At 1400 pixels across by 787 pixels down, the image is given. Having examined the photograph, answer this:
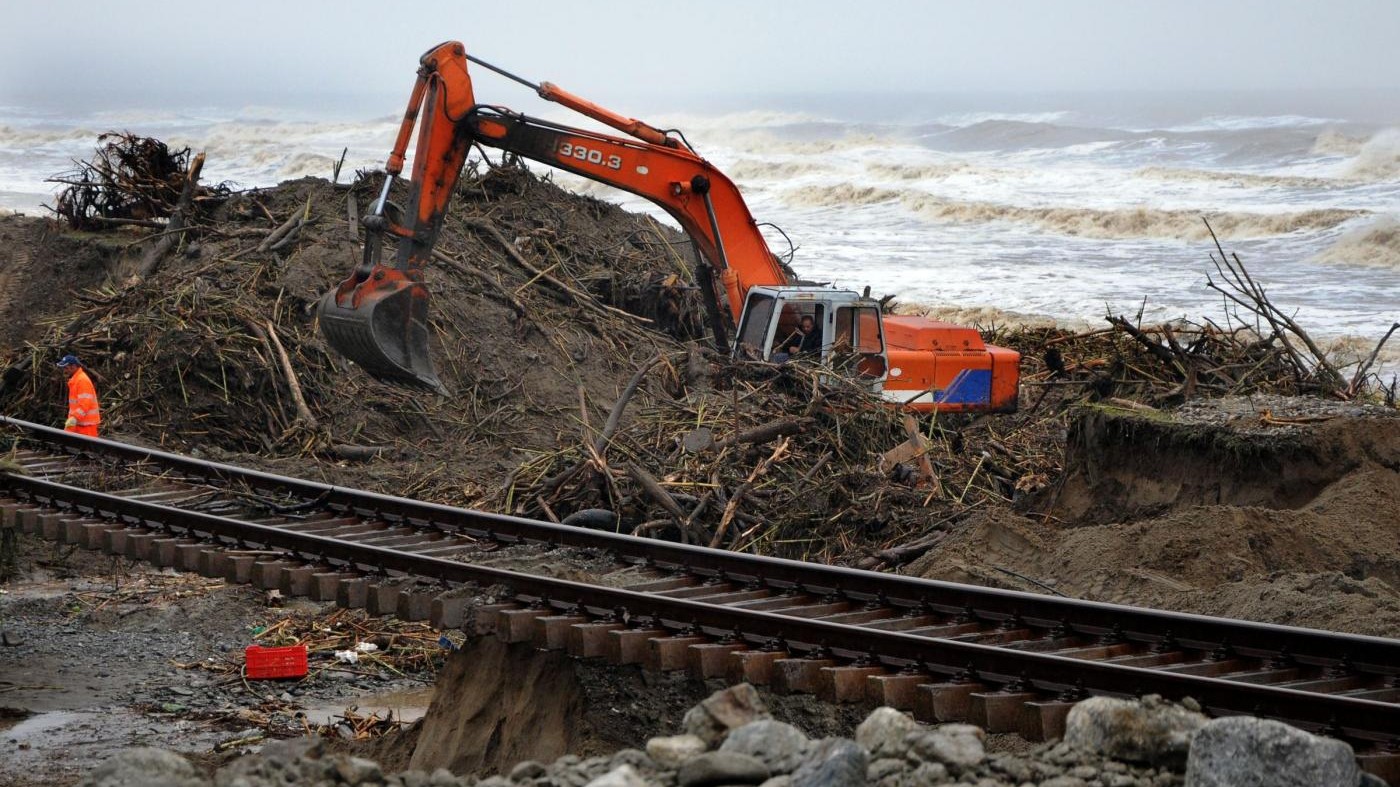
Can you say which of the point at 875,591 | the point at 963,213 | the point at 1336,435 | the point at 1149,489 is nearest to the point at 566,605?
the point at 875,591

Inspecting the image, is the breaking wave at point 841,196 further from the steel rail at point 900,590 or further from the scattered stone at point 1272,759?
the scattered stone at point 1272,759

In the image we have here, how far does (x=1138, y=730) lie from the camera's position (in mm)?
5188

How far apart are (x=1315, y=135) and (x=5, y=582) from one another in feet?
201

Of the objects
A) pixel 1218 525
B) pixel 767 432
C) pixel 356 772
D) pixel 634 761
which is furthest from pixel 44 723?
pixel 1218 525

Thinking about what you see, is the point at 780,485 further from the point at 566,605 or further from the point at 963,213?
the point at 963,213

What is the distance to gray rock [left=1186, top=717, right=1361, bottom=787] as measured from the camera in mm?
4676

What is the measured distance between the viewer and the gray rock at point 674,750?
5262mm

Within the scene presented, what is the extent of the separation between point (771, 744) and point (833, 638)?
197cm

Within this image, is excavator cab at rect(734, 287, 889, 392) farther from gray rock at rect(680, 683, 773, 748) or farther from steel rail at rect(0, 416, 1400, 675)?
gray rock at rect(680, 683, 773, 748)

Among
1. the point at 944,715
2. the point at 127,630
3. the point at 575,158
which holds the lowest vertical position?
the point at 127,630

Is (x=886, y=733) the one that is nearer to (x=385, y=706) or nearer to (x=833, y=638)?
(x=833, y=638)

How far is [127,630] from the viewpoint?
10164mm

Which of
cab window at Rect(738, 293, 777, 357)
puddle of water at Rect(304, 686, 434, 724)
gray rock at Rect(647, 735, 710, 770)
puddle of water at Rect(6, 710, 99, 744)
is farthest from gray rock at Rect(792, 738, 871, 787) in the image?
cab window at Rect(738, 293, 777, 357)

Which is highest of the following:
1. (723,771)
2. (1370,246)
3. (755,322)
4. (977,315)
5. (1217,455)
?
(755,322)
